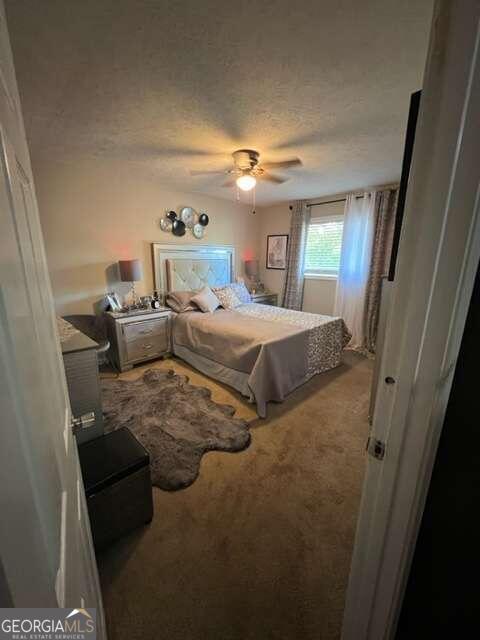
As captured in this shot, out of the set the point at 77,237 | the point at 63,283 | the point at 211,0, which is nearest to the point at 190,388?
the point at 63,283

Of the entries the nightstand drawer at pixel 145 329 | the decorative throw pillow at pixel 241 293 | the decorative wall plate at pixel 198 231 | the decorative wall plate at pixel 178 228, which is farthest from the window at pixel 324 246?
the nightstand drawer at pixel 145 329

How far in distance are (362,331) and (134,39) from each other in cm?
394

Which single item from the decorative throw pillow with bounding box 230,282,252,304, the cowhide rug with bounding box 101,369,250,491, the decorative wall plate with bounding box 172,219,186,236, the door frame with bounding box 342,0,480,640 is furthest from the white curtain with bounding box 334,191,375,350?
the door frame with bounding box 342,0,480,640

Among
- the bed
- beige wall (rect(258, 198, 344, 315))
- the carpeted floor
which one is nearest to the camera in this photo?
the carpeted floor

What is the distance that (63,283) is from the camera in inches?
115

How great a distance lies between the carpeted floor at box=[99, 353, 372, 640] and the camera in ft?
3.39

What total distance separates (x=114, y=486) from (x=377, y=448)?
117cm

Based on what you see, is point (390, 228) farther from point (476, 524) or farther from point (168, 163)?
point (476, 524)

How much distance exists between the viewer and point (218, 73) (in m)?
1.39

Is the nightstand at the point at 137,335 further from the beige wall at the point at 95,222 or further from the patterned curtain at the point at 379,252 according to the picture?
the patterned curtain at the point at 379,252

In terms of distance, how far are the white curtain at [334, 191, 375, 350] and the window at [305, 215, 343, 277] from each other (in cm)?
20

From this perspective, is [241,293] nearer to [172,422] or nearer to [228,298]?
[228,298]
